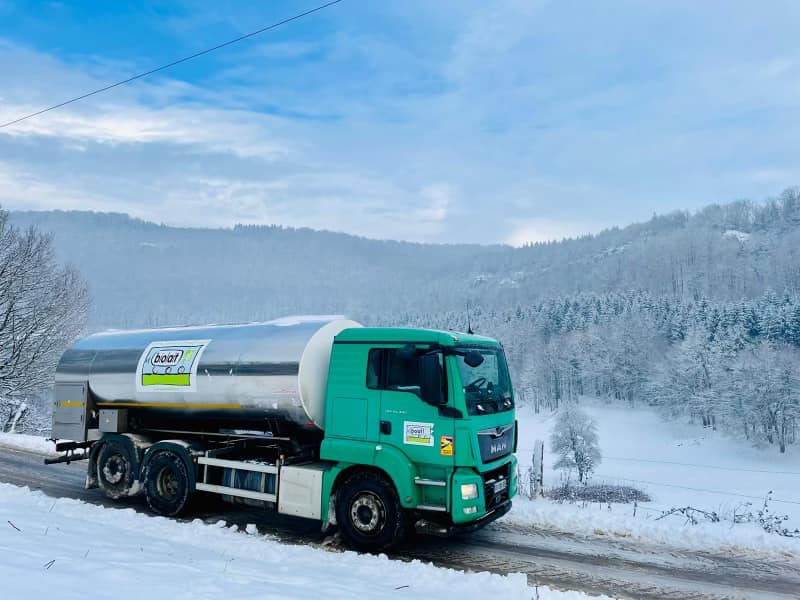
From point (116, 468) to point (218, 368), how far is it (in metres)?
3.55

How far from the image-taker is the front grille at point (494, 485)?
8.96 m

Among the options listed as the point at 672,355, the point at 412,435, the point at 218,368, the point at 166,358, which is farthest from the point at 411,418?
the point at 672,355

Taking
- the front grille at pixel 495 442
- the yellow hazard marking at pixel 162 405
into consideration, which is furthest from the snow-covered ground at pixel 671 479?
the yellow hazard marking at pixel 162 405

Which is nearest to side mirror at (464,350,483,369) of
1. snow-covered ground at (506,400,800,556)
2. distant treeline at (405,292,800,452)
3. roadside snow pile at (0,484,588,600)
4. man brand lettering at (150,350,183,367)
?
roadside snow pile at (0,484,588,600)

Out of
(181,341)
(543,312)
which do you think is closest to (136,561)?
(181,341)

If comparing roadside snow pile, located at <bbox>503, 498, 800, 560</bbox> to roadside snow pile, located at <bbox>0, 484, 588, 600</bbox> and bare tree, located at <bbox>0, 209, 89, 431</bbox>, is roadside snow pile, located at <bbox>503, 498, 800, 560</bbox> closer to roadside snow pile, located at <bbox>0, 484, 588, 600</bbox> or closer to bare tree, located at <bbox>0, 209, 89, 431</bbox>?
roadside snow pile, located at <bbox>0, 484, 588, 600</bbox>

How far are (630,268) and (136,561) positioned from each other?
631 ft

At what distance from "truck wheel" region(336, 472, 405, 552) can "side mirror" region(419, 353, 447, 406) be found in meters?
1.49

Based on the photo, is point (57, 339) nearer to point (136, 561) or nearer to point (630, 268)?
point (136, 561)

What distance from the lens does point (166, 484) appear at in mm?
11227

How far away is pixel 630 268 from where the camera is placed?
184375mm

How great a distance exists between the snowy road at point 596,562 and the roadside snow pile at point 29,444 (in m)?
9.31

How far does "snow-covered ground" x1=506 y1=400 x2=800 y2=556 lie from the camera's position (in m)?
10.1

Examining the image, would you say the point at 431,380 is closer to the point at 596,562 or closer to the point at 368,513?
the point at 368,513
